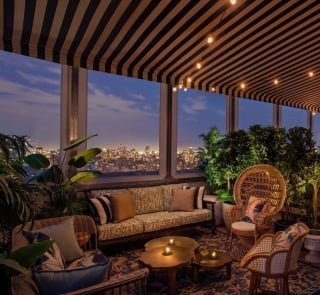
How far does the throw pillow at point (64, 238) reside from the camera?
107 inches

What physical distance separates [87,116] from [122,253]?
2.52 m

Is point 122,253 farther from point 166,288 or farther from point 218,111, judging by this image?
point 218,111

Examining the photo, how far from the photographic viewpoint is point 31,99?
4652 mm

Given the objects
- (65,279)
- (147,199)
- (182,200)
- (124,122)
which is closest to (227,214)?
(182,200)

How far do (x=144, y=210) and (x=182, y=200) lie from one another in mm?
733

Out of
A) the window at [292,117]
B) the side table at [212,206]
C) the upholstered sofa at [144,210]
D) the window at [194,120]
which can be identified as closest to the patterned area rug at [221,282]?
the upholstered sofa at [144,210]

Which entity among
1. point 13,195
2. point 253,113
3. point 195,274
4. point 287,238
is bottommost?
point 195,274

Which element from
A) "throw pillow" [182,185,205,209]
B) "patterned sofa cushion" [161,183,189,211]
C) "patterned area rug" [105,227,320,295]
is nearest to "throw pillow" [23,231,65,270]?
"patterned area rug" [105,227,320,295]

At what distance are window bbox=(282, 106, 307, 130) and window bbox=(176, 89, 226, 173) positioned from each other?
2943 millimetres

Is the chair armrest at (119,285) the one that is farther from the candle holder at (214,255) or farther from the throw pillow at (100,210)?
the throw pillow at (100,210)

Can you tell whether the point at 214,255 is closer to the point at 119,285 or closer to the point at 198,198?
the point at 198,198

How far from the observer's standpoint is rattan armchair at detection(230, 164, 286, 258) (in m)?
4.08

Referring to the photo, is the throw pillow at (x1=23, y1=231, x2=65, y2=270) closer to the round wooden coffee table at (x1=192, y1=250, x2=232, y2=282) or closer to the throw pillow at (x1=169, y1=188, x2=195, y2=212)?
the round wooden coffee table at (x1=192, y1=250, x2=232, y2=282)

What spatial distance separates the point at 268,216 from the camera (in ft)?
13.3
